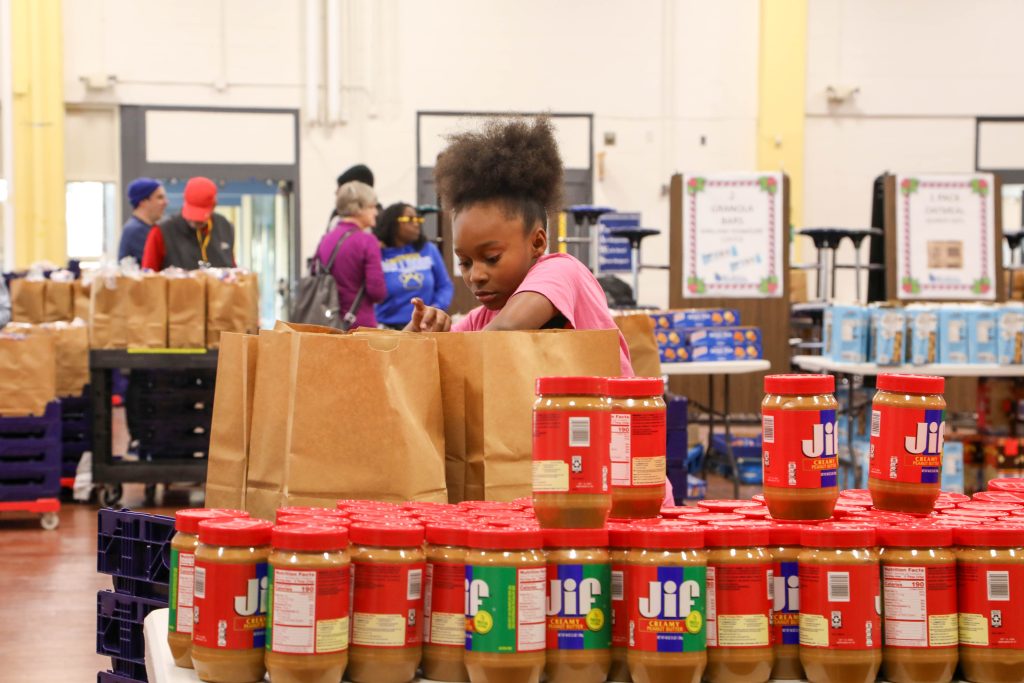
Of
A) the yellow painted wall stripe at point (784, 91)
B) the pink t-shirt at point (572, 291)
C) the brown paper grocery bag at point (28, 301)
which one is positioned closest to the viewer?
the pink t-shirt at point (572, 291)

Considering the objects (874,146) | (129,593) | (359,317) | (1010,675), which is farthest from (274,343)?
(874,146)

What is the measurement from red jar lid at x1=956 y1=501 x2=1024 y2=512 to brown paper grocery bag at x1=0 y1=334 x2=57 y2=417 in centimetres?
527

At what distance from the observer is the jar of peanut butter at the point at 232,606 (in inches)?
64.5

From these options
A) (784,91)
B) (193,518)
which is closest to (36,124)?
(784,91)

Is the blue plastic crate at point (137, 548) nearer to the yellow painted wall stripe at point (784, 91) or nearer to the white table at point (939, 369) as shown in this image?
the white table at point (939, 369)

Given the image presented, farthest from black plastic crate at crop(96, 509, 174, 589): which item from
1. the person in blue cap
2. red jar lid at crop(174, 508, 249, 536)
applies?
the person in blue cap

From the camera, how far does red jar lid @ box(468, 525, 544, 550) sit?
161 cm

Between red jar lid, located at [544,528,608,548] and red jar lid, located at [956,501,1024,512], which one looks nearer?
red jar lid, located at [544,528,608,548]

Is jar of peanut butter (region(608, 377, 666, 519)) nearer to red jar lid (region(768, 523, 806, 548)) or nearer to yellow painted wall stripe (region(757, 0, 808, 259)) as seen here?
red jar lid (region(768, 523, 806, 548))

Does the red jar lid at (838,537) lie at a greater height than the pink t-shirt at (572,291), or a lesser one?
lesser

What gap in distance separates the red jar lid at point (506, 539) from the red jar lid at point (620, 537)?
0.10 meters

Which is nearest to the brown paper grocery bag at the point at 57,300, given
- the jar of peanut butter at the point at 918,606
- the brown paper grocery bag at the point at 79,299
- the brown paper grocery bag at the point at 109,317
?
the brown paper grocery bag at the point at 79,299

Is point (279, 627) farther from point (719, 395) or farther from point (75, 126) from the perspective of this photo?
point (75, 126)

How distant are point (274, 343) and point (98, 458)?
4.87m
